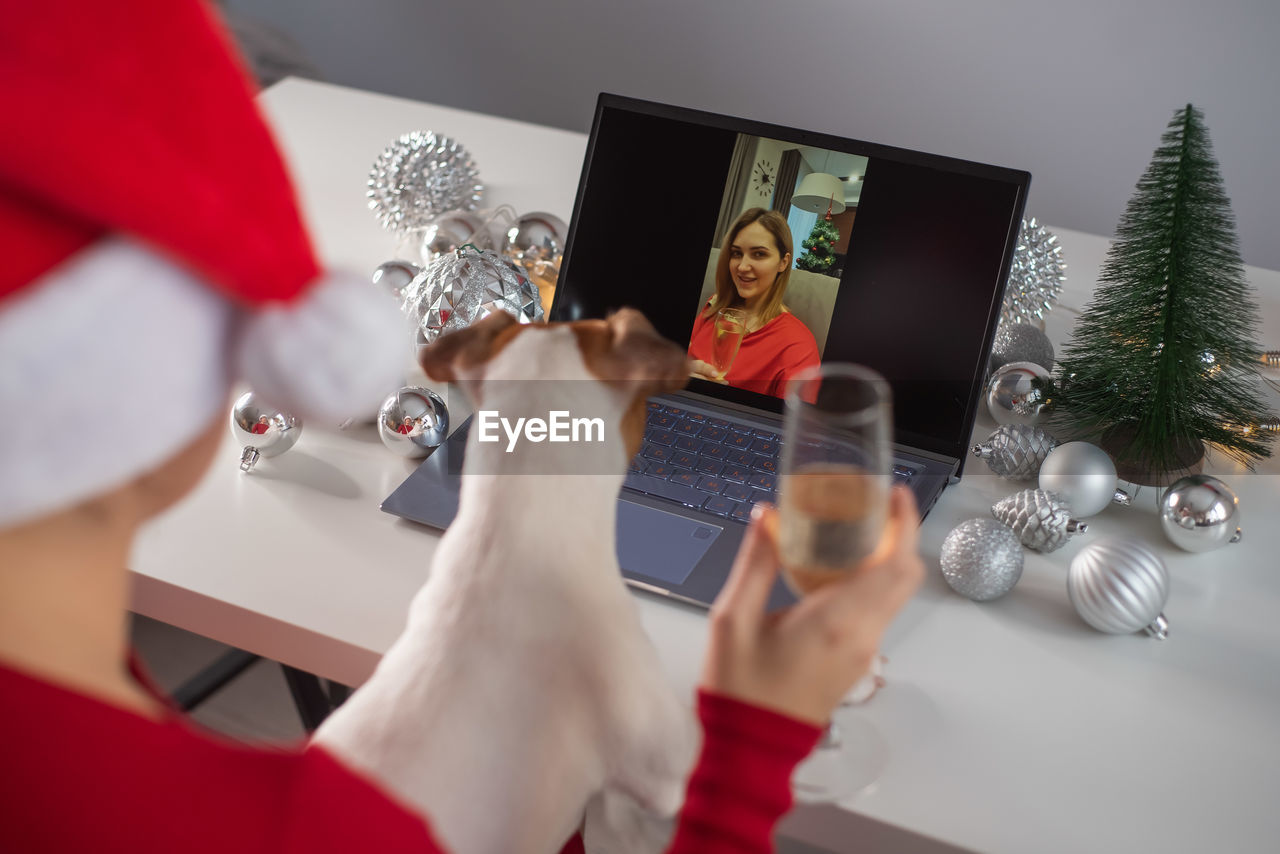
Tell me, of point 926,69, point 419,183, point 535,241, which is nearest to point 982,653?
point 535,241

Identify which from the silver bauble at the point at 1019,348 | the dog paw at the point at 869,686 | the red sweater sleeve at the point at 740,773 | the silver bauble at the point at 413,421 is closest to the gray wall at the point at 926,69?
the silver bauble at the point at 1019,348

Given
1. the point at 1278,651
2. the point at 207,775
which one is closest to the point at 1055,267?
the point at 1278,651

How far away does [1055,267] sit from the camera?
1.13m

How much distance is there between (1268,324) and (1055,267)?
25 centimetres

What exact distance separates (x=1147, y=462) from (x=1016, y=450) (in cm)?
12

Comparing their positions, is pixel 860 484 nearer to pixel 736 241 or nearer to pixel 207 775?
pixel 207 775

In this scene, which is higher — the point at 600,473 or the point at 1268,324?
the point at 1268,324

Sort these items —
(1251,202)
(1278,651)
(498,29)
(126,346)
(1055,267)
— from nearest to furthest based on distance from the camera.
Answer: (126,346)
(1278,651)
(1055,267)
(1251,202)
(498,29)

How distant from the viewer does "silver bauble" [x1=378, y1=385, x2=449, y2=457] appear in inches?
36.8

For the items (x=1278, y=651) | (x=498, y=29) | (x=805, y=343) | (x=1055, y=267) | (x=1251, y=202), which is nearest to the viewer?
(x=1278, y=651)

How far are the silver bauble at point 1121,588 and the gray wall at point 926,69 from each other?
1.36m

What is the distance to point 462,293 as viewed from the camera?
1.03m

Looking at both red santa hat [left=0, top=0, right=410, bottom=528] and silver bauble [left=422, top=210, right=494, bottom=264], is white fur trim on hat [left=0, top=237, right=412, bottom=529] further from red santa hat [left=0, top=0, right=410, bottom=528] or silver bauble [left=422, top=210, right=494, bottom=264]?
silver bauble [left=422, top=210, right=494, bottom=264]
